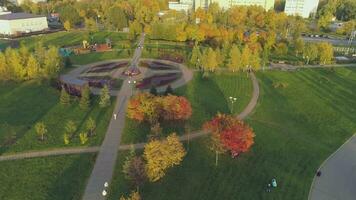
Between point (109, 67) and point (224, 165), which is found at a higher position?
point (109, 67)

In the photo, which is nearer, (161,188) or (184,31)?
(161,188)

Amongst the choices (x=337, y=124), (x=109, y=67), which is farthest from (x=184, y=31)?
(x=337, y=124)

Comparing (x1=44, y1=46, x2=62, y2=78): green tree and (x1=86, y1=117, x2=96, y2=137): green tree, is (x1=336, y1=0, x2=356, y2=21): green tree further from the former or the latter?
(x1=86, y1=117, x2=96, y2=137): green tree

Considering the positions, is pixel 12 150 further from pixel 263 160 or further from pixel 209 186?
pixel 263 160

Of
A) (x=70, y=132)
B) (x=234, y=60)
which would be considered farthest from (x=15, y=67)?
(x=234, y=60)

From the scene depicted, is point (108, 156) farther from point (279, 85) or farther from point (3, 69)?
point (279, 85)

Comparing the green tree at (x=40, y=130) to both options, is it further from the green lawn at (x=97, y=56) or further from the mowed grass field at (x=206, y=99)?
the green lawn at (x=97, y=56)

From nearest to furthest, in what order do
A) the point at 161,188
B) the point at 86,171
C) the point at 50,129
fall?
the point at 161,188
the point at 86,171
the point at 50,129
